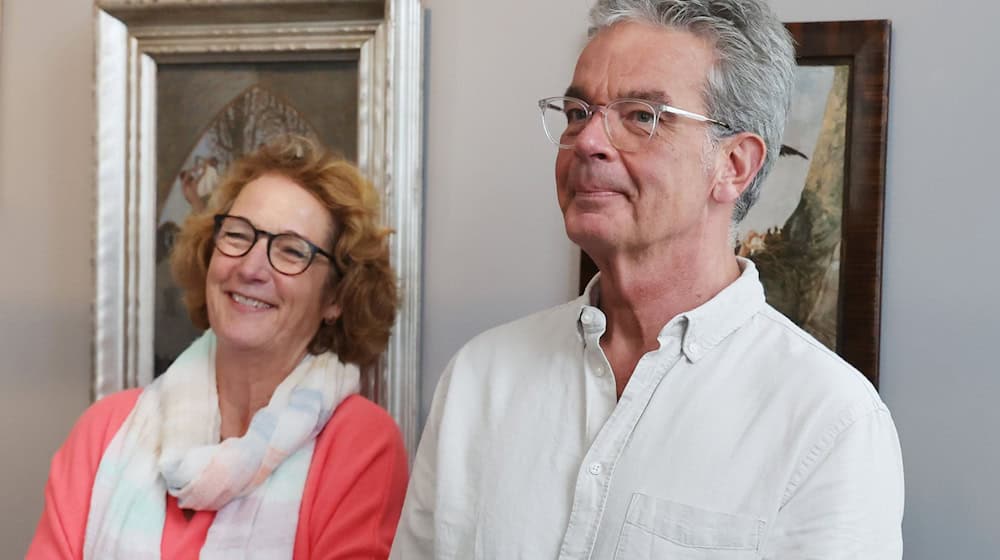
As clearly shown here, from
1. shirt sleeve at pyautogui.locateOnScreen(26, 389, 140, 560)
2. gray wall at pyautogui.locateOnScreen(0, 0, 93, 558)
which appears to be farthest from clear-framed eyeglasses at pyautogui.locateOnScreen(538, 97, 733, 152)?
gray wall at pyautogui.locateOnScreen(0, 0, 93, 558)

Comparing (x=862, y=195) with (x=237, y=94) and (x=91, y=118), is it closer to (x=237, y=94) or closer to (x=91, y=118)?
(x=237, y=94)

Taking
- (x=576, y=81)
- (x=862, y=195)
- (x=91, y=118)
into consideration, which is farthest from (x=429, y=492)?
(x=91, y=118)

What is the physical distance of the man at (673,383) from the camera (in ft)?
3.33

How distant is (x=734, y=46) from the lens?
1.13 m

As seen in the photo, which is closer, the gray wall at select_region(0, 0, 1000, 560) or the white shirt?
the white shirt

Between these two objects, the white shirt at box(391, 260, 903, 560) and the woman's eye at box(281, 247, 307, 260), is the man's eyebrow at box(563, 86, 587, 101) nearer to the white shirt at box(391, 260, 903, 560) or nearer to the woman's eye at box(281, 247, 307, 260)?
the white shirt at box(391, 260, 903, 560)

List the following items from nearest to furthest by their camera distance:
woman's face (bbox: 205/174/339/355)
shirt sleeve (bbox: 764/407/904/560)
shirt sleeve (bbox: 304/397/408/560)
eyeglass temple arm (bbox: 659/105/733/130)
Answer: shirt sleeve (bbox: 764/407/904/560), eyeglass temple arm (bbox: 659/105/733/130), shirt sleeve (bbox: 304/397/408/560), woman's face (bbox: 205/174/339/355)

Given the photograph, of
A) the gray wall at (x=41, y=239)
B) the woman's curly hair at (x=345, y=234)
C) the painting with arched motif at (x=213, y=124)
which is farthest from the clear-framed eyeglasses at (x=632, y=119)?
the gray wall at (x=41, y=239)

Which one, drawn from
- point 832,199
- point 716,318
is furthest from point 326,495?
point 832,199

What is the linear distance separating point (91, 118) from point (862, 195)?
1416 millimetres

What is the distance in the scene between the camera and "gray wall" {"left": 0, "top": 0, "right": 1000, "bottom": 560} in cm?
150

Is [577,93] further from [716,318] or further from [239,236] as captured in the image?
[239,236]

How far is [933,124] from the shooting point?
1.52 m

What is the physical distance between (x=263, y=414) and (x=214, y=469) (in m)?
0.11
